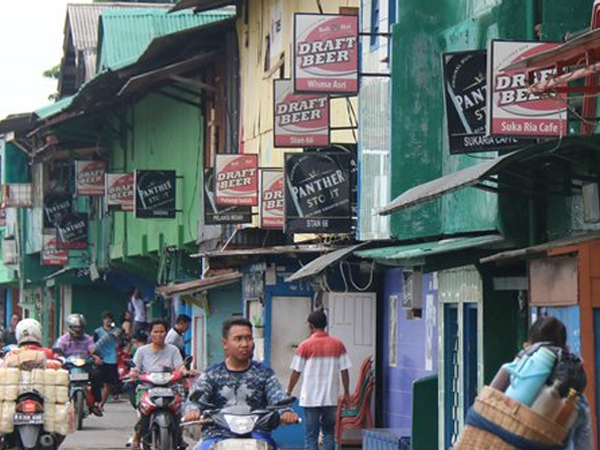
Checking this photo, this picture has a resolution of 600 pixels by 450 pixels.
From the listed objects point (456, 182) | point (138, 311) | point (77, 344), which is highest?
point (456, 182)

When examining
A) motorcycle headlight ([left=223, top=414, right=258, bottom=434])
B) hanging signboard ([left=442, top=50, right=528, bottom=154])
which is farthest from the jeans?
motorcycle headlight ([left=223, top=414, right=258, bottom=434])

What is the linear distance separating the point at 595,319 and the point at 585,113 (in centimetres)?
200

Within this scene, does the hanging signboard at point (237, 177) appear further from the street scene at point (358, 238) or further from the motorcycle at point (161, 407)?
the motorcycle at point (161, 407)

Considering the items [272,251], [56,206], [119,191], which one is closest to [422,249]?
[272,251]

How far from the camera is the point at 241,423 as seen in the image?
11.4 m

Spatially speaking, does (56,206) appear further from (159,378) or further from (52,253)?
(159,378)

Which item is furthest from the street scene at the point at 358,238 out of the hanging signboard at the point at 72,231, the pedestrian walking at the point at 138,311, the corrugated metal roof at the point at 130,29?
the hanging signboard at the point at 72,231

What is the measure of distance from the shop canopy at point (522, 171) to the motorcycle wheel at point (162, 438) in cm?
437

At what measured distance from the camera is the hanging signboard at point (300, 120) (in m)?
22.0

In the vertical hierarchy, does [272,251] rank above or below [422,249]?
above

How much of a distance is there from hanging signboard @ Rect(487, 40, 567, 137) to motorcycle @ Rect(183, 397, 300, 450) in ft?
11.4

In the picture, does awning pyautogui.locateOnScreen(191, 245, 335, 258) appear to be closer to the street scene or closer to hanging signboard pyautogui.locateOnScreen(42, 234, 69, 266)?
the street scene

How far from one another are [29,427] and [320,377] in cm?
423

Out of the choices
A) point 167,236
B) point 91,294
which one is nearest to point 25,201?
point 91,294
